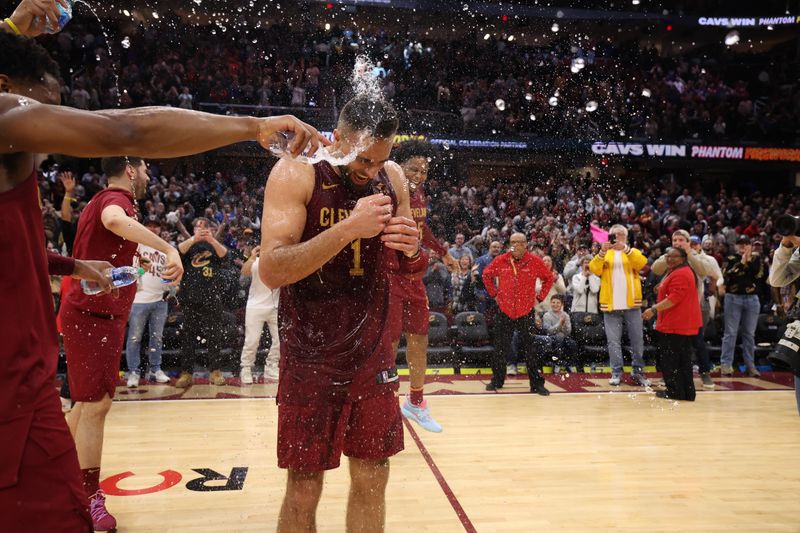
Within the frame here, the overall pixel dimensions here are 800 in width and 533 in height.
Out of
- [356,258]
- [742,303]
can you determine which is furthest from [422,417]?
[742,303]

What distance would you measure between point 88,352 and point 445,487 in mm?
2293

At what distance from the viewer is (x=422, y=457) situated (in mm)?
4312

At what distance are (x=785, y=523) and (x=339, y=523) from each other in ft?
8.44

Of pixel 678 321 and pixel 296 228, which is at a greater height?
pixel 296 228

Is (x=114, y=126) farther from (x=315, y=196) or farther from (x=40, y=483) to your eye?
(x=315, y=196)

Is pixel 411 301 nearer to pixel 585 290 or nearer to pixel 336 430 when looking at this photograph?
pixel 336 430

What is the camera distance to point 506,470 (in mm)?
4074

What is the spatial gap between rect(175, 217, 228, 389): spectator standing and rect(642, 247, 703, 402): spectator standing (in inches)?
198

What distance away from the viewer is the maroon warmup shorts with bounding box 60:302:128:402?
289 cm

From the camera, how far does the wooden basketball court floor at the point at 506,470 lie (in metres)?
3.26

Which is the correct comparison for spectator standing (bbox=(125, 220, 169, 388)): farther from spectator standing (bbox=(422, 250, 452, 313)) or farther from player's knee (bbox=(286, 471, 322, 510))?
player's knee (bbox=(286, 471, 322, 510))

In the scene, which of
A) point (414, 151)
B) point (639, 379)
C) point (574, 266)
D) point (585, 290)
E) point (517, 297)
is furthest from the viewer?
point (574, 266)

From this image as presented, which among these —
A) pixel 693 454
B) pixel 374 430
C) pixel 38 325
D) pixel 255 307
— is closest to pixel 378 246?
pixel 374 430

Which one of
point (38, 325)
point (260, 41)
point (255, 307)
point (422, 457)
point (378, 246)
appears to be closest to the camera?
point (38, 325)
